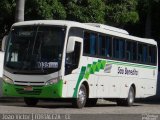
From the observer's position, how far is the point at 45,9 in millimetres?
28438

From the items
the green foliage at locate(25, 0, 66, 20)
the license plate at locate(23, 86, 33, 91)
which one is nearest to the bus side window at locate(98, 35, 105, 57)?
the license plate at locate(23, 86, 33, 91)

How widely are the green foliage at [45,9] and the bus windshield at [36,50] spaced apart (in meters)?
7.14

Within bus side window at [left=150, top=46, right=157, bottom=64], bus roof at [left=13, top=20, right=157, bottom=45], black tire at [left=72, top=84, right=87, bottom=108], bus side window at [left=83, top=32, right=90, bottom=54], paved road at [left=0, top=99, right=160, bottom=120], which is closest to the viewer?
paved road at [left=0, top=99, right=160, bottom=120]

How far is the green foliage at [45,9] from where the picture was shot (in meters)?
28.5

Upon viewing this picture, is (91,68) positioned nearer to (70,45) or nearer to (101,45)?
(101,45)

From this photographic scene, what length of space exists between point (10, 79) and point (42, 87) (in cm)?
130

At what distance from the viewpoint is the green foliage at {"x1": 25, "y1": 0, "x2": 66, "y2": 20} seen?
28453 mm

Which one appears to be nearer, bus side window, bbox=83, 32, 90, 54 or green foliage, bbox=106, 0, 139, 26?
bus side window, bbox=83, 32, 90, 54

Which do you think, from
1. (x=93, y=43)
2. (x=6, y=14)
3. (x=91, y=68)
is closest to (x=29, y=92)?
(x=91, y=68)

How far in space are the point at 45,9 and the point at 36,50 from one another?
26.1 ft

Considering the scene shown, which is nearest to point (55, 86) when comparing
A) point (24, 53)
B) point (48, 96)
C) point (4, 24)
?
point (48, 96)

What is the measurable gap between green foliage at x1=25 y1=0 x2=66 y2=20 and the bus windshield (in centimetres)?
714

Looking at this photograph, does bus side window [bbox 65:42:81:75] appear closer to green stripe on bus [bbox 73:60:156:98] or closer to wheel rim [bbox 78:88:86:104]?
green stripe on bus [bbox 73:60:156:98]

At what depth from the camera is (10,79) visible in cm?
2098
